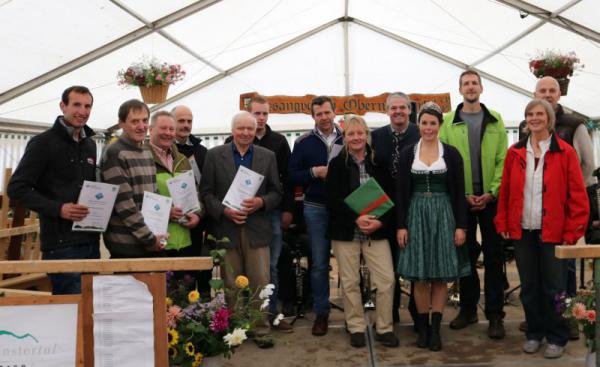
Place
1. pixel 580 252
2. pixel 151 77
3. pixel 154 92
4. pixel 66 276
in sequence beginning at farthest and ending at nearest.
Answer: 1. pixel 154 92
2. pixel 151 77
3. pixel 66 276
4. pixel 580 252

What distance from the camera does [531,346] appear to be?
12.6 ft

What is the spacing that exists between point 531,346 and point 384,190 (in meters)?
1.38

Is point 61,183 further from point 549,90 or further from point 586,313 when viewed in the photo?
point 549,90

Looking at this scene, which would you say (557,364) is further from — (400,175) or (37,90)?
(37,90)

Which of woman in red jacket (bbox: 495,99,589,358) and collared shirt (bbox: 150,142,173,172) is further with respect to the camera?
collared shirt (bbox: 150,142,173,172)

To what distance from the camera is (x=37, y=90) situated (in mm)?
7422

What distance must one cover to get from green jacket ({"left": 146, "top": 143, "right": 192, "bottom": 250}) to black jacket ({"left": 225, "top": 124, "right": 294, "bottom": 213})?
2.86 ft

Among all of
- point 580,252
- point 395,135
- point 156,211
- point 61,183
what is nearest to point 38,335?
point 61,183

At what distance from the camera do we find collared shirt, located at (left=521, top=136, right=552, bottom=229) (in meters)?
3.70

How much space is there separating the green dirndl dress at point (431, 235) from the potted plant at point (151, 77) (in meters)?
4.32

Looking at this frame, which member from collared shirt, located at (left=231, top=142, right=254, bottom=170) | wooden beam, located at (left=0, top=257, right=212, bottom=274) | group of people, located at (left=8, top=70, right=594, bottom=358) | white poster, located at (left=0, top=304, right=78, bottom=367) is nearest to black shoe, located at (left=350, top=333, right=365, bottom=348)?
group of people, located at (left=8, top=70, right=594, bottom=358)

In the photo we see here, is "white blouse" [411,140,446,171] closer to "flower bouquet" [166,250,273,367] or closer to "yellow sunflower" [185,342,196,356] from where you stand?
"flower bouquet" [166,250,273,367]

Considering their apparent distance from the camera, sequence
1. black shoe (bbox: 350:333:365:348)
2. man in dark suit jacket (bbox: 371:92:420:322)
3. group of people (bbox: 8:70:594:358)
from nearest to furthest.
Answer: group of people (bbox: 8:70:594:358) < black shoe (bbox: 350:333:365:348) < man in dark suit jacket (bbox: 371:92:420:322)

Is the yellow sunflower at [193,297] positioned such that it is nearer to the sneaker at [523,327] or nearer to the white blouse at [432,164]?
the white blouse at [432,164]
